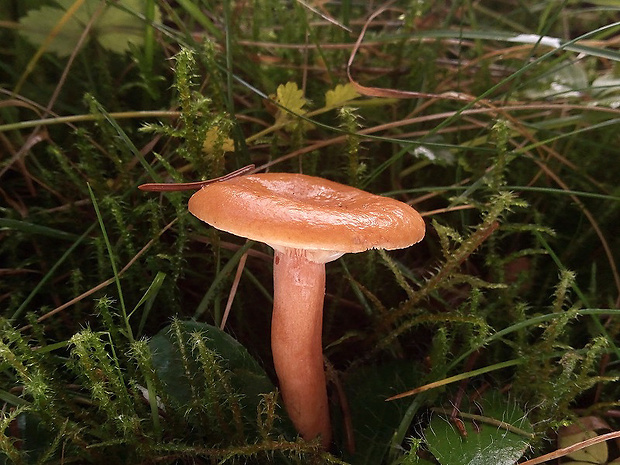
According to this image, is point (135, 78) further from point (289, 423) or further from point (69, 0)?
point (289, 423)

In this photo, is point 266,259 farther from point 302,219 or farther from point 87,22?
point 87,22

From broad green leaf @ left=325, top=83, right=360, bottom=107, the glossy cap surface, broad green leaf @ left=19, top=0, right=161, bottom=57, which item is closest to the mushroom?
the glossy cap surface

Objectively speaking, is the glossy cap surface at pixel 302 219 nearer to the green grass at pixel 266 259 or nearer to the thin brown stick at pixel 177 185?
the thin brown stick at pixel 177 185

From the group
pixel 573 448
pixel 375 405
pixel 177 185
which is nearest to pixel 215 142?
pixel 177 185

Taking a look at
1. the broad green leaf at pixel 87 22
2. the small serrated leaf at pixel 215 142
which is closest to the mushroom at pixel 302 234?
the small serrated leaf at pixel 215 142

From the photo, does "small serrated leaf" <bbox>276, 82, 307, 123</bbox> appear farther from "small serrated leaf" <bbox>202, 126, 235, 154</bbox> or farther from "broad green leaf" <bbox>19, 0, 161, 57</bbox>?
"broad green leaf" <bbox>19, 0, 161, 57</bbox>
